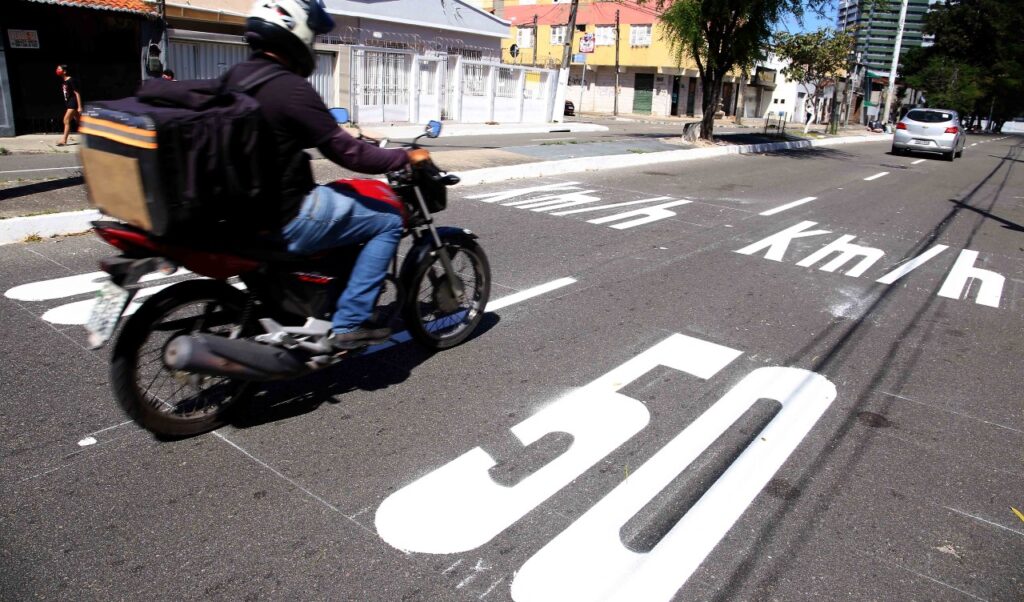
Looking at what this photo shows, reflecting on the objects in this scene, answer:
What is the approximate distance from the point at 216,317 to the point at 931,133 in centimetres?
2744

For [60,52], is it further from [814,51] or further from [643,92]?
[643,92]

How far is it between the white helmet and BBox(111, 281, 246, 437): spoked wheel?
1143 mm

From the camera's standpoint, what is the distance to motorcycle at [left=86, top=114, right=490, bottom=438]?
3.15 m

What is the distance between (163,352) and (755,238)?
7.57m

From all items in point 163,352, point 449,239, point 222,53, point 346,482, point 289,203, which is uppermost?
point 222,53

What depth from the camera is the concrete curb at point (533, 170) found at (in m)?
7.08

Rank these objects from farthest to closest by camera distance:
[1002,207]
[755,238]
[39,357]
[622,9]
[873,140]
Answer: [622,9]
[873,140]
[1002,207]
[755,238]
[39,357]

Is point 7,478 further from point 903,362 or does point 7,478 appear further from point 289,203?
point 903,362

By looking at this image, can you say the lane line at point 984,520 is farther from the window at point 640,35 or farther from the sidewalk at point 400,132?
the window at point 640,35

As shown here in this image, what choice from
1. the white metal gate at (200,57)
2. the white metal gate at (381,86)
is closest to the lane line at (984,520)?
the white metal gate at (200,57)

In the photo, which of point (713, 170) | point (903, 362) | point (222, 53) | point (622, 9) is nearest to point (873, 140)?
point (622, 9)

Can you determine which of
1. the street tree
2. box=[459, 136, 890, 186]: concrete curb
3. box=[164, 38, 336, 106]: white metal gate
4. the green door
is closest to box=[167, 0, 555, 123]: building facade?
box=[164, 38, 336, 106]: white metal gate

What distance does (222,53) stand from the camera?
19656mm

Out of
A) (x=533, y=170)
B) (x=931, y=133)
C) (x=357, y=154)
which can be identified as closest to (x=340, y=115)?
(x=357, y=154)
